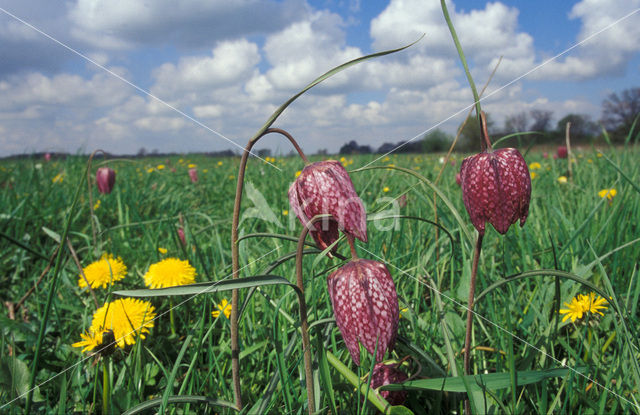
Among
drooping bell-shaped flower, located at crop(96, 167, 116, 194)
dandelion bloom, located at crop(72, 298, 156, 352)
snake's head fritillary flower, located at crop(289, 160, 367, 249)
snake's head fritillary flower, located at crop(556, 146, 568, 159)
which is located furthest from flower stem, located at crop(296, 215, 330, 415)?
snake's head fritillary flower, located at crop(556, 146, 568, 159)

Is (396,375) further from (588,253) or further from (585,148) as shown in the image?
(585,148)

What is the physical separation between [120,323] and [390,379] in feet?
1.80

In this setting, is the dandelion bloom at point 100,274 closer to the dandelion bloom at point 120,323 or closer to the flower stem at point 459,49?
the dandelion bloom at point 120,323

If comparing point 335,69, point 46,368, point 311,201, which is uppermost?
point 335,69

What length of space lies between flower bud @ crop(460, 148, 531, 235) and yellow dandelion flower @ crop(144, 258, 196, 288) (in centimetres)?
74

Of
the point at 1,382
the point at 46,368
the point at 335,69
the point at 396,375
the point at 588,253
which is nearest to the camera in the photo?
the point at 335,69

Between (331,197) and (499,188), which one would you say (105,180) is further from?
(499,188)

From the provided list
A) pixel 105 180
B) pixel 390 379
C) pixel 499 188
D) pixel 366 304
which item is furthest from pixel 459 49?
pixel 105 180

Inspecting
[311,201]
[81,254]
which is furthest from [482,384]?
[81,254]

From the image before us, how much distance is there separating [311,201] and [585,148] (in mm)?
4357

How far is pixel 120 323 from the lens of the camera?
35.2 inches

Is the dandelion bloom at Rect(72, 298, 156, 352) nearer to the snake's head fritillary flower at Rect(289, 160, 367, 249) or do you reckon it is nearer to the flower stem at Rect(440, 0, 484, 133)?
the snake's head fritillary flower at Rect(289, 160, 367, 249)

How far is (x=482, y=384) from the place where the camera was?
0.56 m

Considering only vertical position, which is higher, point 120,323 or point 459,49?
point 459,49
